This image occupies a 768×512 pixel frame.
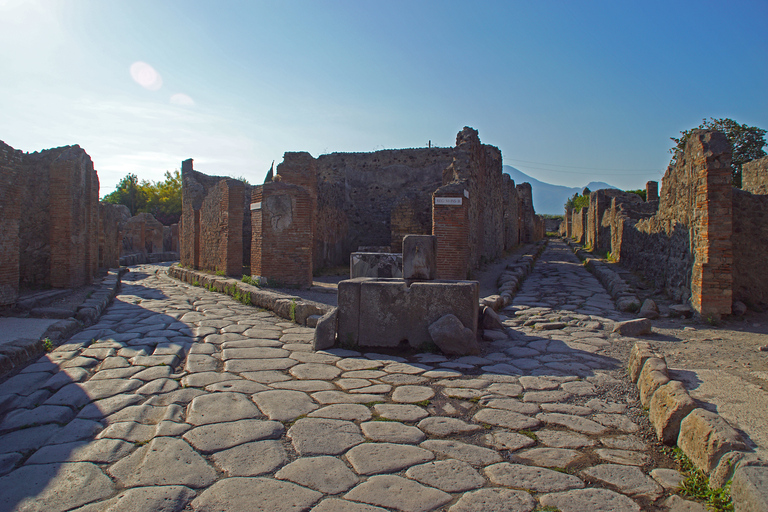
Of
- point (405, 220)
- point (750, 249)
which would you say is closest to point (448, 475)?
point (750, 249)

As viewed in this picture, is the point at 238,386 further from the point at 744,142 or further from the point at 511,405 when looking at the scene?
the point at 744,142

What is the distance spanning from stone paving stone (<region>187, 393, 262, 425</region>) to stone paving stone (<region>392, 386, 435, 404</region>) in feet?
3.20

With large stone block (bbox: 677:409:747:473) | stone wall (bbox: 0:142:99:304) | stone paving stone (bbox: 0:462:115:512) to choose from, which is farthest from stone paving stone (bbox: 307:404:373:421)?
stone wall (bbox: 0:142:99:304)

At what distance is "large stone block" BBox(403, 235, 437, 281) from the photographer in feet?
16.8

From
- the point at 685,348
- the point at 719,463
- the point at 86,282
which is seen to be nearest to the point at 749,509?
the point at 719,463

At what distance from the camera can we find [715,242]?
5.99m

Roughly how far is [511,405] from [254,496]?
184 centimetres

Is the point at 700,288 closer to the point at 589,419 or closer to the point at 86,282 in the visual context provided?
the point at 589,419

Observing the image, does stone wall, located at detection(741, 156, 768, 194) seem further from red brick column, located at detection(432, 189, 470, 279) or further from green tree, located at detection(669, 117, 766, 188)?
green tree, located at detection(669, 117, 766, 188)

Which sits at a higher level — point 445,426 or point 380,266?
point 380,266

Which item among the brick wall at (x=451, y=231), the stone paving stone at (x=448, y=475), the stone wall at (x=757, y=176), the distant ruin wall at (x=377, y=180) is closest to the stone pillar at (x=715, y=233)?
the stone wall at (x=757, y=176)

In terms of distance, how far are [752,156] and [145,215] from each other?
3213 centimetres

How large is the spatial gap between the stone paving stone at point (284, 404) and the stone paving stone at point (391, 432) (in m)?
0.47

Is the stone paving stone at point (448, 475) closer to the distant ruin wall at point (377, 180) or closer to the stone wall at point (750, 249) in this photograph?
the stone wall at point (750, 249)
